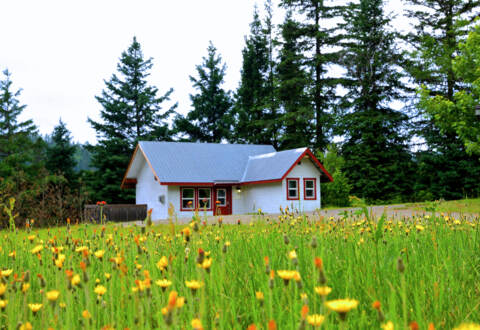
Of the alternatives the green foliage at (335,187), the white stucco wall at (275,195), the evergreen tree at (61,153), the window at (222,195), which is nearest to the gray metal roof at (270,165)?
the white stucco wall at (275,195)

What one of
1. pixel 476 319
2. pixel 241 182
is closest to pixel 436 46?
pixel 241 182

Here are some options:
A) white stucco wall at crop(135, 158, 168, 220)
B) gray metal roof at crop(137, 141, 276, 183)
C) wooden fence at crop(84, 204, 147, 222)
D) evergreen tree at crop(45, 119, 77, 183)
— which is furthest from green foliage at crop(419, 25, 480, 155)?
evergreen tree at crop(45, 119, 77, 183)

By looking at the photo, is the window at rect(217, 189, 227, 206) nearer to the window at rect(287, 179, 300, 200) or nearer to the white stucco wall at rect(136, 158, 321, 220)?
the white stucco wall at rect(136, 158, 321, 220)

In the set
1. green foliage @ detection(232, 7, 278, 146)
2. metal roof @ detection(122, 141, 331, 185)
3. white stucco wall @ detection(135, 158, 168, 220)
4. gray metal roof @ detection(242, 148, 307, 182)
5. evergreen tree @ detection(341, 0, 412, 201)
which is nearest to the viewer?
gray metal roof @ detection(242, 148, 307, 182)

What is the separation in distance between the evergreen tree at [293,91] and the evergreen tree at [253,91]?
7.92ft

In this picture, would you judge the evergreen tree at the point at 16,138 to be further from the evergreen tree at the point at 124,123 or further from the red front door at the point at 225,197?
the red front door at the point at 225,197

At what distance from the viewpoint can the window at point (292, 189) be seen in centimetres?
2461

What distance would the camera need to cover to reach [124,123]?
3644 centimetres

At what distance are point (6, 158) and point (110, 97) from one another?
34.1 ft

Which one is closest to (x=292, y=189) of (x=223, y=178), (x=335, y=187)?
(x=223, y=178)

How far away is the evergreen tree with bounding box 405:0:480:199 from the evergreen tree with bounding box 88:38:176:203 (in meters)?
22.3

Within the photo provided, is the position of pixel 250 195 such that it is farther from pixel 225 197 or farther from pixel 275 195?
pixel 275 195

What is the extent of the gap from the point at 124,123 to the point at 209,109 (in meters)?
8.35

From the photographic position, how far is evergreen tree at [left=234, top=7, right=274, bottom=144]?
124 feet
